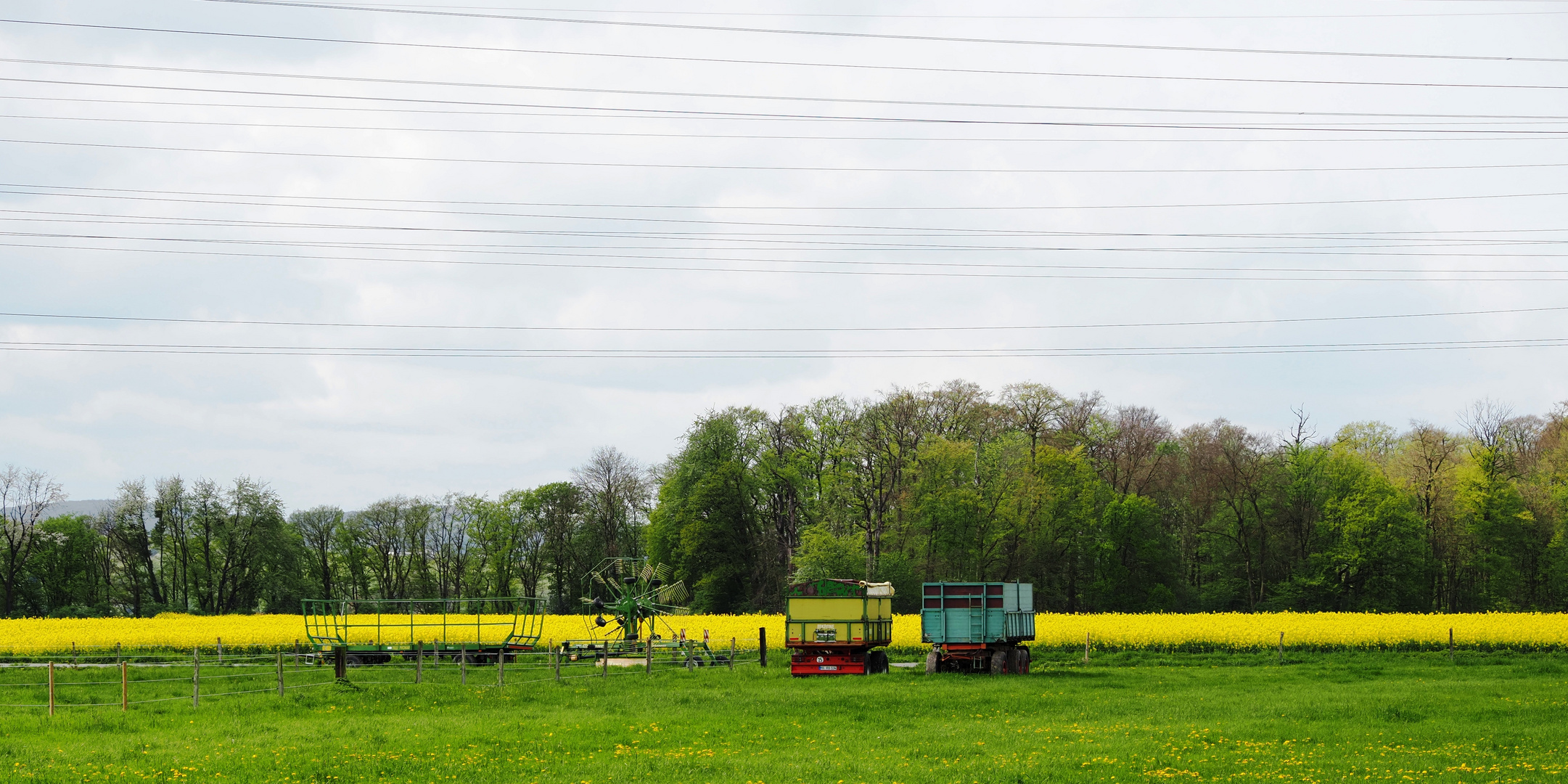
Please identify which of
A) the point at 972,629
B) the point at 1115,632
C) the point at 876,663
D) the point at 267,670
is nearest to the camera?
the point at 972,629

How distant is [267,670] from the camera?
3138 cm

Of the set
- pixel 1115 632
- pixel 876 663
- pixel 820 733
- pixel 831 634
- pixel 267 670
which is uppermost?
pixel 820 733

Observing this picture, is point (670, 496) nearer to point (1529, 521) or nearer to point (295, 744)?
point (1529, 521)

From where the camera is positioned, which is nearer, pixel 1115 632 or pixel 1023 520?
pixel 1115 632

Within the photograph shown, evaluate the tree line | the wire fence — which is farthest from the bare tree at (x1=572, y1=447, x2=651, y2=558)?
the wire fence

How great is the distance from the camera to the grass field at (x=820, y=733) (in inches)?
567

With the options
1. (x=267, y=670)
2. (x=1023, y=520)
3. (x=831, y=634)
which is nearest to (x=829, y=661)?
(x=831, y=634)

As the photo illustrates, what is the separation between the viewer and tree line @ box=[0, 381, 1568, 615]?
212 ft

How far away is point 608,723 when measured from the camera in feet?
63.8

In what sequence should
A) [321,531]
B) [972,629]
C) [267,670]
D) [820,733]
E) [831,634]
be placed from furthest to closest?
[321,531] < [831,634] < [267,670] < [972,629] < [820,733]

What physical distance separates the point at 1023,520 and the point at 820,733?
4947cm

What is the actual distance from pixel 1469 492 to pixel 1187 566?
1784 centimetres

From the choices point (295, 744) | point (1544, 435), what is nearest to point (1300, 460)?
point (1544, 435)

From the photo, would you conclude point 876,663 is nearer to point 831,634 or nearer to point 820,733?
point 831,634
